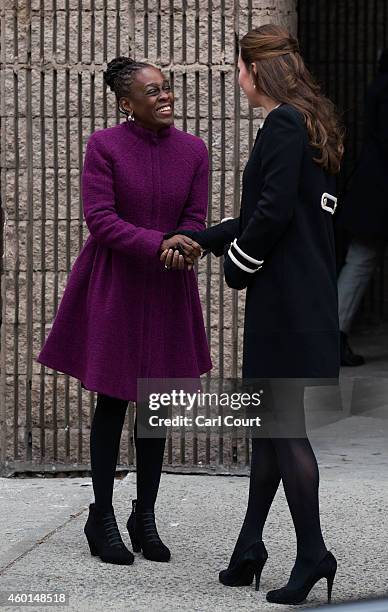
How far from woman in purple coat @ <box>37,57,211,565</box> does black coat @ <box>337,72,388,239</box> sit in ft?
12.7

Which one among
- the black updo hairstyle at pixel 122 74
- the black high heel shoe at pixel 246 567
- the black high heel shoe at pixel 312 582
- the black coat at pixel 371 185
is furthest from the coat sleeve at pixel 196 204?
the black coat at pixel 371 185

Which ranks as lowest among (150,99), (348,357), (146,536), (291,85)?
(348,357)

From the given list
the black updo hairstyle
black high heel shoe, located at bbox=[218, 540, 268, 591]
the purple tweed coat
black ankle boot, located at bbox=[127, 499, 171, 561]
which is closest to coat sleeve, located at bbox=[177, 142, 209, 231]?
the purple tweed coat

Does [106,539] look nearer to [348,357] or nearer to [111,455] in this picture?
[111,455]

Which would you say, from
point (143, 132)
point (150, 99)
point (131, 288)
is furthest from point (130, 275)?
point (150, 99)

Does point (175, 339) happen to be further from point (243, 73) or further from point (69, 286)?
point (243, 73)

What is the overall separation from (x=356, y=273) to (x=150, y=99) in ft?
13.8

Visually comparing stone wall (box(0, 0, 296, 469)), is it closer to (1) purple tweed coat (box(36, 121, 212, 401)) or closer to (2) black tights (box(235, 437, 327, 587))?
(1) purple tweed coat (box(36, 121, 212, 401))

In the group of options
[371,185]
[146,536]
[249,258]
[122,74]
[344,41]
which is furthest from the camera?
[344,41]

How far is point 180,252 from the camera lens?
186 inches

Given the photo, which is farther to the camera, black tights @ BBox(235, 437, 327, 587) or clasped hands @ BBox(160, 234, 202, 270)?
clasped hands @ BBox(160, 234, 202, 270)

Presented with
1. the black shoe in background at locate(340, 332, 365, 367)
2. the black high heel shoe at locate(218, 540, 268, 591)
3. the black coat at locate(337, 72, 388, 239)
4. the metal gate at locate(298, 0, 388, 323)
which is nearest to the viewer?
the black high heel shoe at locate(218, 540, 268, 591)

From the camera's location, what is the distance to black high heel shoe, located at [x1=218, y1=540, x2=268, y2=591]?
461 centimetres

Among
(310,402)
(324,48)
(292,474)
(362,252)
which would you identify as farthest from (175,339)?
(324,48)
